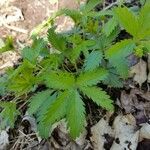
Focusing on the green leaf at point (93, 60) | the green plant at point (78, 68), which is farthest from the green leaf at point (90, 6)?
the green leaf at point (93, 60)

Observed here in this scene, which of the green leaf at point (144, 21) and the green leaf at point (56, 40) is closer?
A: the green leaf at point (144, 21)

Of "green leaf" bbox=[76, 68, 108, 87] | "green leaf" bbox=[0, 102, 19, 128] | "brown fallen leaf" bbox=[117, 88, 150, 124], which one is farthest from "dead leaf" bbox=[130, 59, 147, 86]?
"green leaf" bbox=[0, 102, 19, 128]

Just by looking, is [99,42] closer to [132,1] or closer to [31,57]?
[31,57]

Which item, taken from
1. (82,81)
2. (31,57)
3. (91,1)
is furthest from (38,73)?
(91,1)

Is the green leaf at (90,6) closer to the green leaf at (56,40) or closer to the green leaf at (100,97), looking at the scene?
the green leaf at (56,40)

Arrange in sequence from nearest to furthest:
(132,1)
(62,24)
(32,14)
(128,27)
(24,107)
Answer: (128,27) → (24,107) → (132,1) → (62,24) → (32,14)

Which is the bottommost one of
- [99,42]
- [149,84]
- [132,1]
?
[149,84]

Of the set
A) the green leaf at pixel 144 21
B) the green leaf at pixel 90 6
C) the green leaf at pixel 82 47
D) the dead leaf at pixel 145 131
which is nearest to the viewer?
the green leaf at pixel 144 21

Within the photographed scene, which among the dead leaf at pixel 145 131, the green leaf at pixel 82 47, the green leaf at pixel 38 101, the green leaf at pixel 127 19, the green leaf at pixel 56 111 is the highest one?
the green leaf at pixel 127 19

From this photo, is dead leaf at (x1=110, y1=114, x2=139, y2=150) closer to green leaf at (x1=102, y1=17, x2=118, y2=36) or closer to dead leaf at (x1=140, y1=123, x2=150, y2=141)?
dead leaf at (x1=140, y1=123, x2=150, y2=141)
